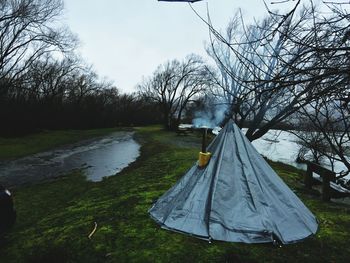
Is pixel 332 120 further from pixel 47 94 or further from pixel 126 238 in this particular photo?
pixel 47 94

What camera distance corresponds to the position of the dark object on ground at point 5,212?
579cm

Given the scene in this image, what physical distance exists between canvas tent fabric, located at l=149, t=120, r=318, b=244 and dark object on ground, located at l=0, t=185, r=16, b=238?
117 inches

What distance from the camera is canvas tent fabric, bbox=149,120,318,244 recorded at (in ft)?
17.6

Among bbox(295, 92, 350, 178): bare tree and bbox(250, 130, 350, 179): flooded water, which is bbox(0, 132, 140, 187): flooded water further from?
bbox(250, 130, 350, 179): flooded water

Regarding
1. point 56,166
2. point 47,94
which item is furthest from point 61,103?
point 56,166

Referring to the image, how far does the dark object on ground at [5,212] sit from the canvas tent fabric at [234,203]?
2.98 m

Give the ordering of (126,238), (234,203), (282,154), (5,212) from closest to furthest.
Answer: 1. (126,238)
2. (234,203)
3. (5,212)
4. (282,154)

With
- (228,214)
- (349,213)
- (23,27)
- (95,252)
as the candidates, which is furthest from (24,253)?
(23,27)

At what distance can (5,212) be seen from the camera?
588 centimetres

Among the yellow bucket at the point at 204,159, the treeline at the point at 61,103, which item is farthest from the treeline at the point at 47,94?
the yellow bucket at the point at 204,159

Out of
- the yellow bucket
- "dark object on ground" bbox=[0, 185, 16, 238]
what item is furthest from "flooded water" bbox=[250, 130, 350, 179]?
"dark object on ground" bbox=[0, 185, 16, 238]

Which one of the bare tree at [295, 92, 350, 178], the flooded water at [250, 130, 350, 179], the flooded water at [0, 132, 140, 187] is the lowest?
the flooded water at [0, 132, 140, 187]

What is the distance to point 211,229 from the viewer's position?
5.43 metres

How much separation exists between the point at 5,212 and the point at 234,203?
4.67m
